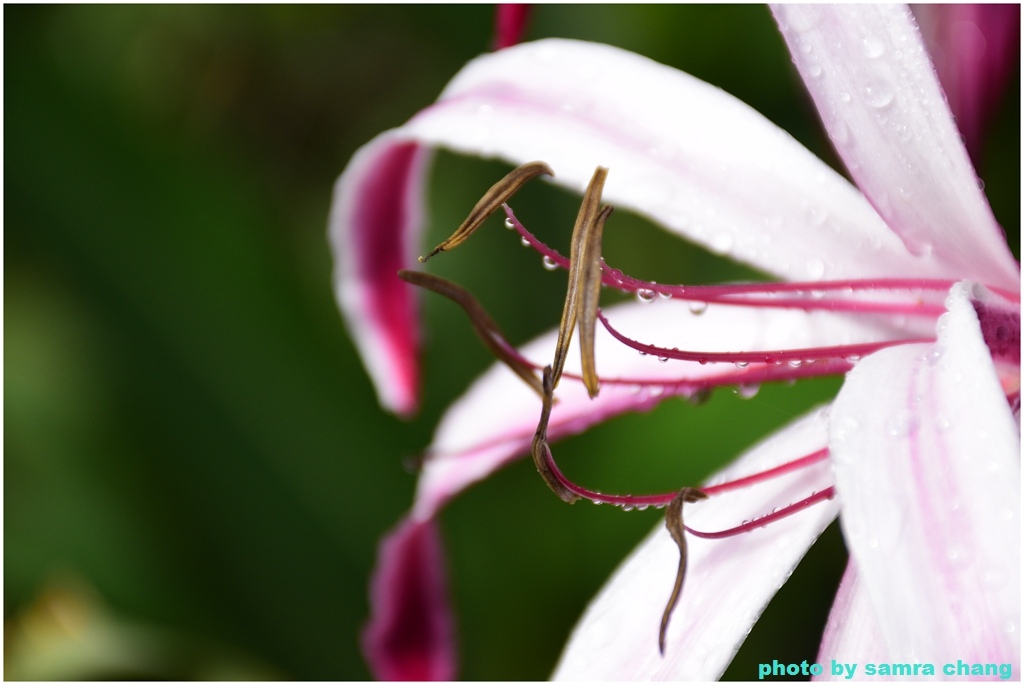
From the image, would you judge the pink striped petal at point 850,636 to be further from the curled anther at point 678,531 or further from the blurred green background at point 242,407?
the blurred green background at point 242,407

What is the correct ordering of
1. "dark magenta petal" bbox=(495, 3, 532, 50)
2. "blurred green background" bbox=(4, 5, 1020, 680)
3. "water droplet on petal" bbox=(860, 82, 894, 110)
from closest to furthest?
"water droplet on petal" bbox=(860, 82, 894, 110)
"dark magenta petal" bbox=(495, 3, 532, 50)
"blurred green background" bbox=(4, 5, 1020, 680)

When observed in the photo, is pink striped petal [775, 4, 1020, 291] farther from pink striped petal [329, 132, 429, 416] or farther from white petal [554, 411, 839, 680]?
pink striped petal [329, 132, 429, 416]

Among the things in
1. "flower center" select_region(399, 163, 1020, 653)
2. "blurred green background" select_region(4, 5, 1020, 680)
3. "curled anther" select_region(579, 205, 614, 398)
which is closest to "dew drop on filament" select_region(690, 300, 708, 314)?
"flower center" select_region(399, 163, 1020, 653)

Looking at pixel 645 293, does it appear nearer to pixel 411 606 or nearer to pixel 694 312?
pixel 694 312

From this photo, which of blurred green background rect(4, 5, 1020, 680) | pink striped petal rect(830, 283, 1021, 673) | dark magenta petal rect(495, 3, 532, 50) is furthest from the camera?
blurred green background rect(4, 5, 1020, 680)

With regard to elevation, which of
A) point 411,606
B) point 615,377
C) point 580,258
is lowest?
point 411,606

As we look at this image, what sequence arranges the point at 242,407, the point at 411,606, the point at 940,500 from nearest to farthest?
the point at 940,500 < the point at 411,606 < the point at 242,407

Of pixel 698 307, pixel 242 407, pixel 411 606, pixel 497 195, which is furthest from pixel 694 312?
pixel 242 407

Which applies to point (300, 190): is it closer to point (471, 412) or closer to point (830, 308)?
point (471, 412)

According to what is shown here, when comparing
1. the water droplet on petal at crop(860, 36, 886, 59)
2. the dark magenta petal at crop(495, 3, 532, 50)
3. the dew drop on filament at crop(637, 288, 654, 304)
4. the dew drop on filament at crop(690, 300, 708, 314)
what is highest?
the dark magenta petal at crop(495, 3, 532, 50)
